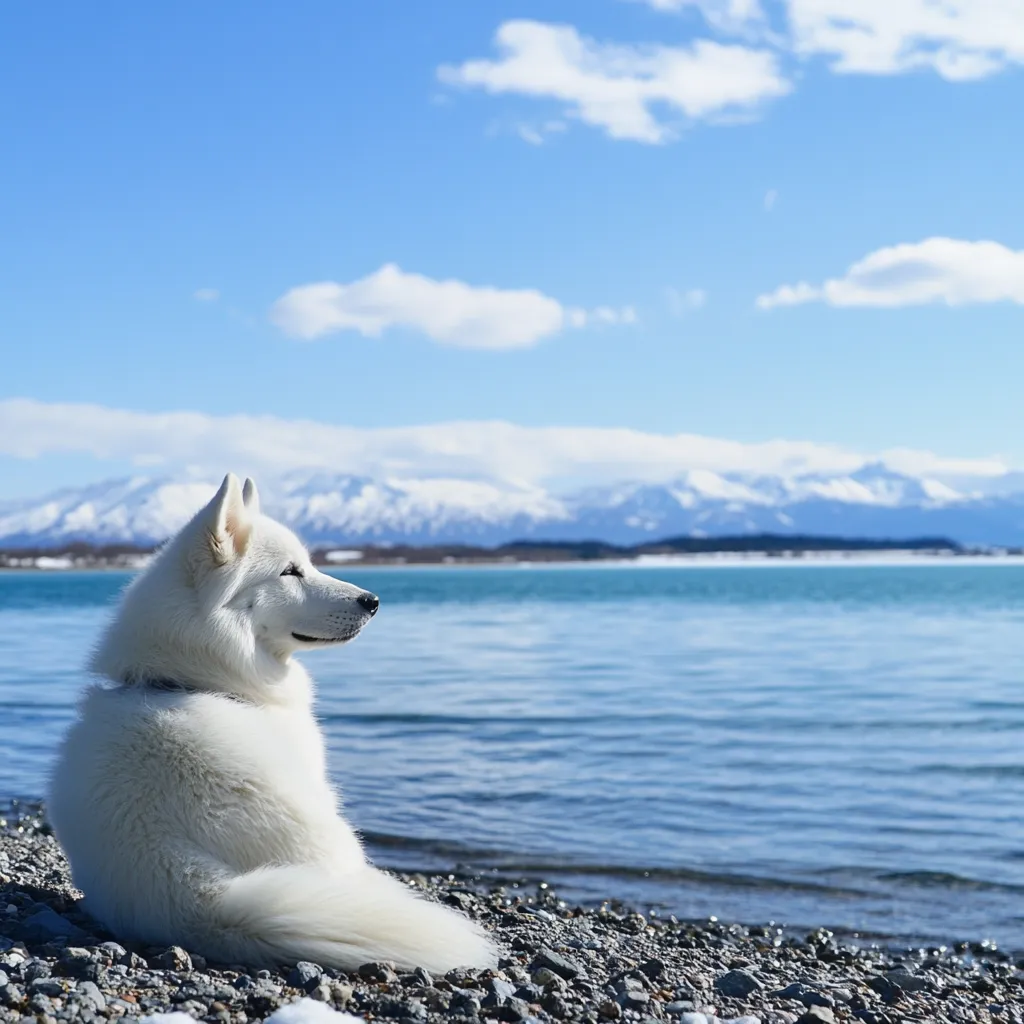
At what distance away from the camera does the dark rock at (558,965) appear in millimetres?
5693

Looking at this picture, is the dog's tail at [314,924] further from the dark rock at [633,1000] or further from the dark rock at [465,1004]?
the dark rock at [633,1000]

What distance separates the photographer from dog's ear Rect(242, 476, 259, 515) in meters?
5.68

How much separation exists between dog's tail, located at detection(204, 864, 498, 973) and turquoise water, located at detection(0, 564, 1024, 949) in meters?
3.15

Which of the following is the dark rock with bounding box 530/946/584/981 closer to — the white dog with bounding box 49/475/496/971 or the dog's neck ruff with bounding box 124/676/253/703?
the white dog with bounding box 49/475/496/971

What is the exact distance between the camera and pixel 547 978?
5.38 meters

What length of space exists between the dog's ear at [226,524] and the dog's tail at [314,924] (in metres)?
1.42

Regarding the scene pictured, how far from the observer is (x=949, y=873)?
1099 centimetres

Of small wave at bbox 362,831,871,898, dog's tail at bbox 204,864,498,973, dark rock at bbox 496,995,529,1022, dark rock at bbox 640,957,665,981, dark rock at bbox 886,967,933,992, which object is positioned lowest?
small wave at bbox 362,831,871,898

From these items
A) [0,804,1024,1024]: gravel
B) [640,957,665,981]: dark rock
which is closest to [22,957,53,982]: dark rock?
[0,804,1024,1024]: gravel

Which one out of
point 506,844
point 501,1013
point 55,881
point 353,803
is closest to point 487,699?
point 353,803

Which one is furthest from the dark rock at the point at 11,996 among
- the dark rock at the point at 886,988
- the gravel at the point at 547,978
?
the dark rock at the point at 886,988

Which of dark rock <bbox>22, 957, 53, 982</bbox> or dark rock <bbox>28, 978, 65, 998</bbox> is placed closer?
dark rock <bbox>28, 978, 65, 998</bbox>

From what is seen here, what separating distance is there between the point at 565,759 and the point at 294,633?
38.3 ft

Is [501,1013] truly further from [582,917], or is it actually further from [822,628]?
[822,628]
